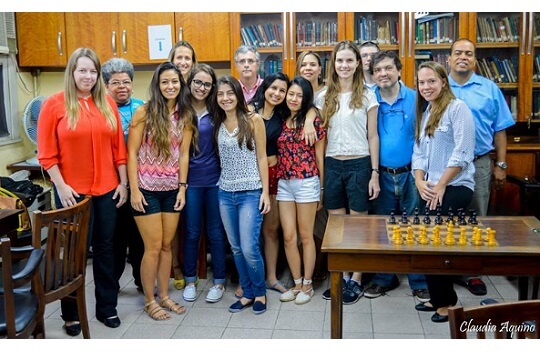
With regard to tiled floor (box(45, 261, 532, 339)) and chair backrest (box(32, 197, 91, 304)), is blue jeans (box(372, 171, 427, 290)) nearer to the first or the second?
tiled floor (box(45, 261, 532, 339))

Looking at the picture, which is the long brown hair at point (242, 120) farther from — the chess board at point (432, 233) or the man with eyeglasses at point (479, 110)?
the man with eyeglasses at point (479, 110)

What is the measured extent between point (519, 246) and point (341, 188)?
1.20m

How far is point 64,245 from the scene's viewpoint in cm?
247

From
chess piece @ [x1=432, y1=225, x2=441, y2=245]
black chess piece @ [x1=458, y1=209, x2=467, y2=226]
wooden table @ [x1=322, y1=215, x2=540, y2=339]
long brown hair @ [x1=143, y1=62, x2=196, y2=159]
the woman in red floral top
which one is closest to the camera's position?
wooden table @ [x1=322, y1=215, x2=540, y2=339]

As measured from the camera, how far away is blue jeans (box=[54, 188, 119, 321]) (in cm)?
291

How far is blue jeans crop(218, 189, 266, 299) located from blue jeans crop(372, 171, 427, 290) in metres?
0.75

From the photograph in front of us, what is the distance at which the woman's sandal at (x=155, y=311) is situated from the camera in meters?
3.13

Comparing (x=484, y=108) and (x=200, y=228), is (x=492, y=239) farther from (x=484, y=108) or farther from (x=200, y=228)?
(x=200, y=228)

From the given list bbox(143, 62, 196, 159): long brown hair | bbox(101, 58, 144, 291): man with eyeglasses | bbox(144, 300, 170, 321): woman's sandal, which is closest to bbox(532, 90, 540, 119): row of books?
bbox(143, 62, 196, 159): long brown hair

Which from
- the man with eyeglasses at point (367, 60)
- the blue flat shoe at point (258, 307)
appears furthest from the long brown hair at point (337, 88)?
the blue flat shoe at point (258, 307)

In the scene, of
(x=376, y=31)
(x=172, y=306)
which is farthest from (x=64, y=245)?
(x=376, y=31)

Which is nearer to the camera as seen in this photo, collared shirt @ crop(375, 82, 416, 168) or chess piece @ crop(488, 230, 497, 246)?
chess piece @ crop(488, 230, 497, 246)
